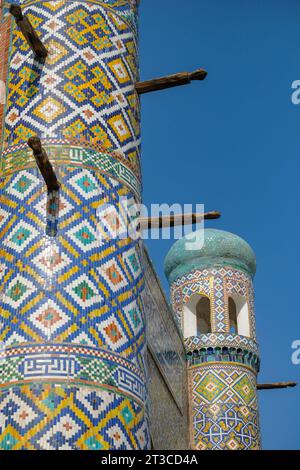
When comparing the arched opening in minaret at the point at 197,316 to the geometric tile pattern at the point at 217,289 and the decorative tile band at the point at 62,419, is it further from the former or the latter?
the decorative tile band at the point at 62,419

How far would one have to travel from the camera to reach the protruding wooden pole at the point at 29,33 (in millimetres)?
5066

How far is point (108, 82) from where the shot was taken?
5441mm

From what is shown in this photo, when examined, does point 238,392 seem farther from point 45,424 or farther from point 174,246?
point 45,424

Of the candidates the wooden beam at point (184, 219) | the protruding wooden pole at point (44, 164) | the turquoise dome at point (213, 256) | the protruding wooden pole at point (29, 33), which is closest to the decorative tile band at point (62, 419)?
the protruding wooden pole at point (44, 164)

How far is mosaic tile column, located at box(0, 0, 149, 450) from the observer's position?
439 centimetres

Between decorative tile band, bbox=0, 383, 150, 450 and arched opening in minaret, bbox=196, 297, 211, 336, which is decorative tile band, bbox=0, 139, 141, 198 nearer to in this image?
decorative tile band, bbox=0, 383, 150, 450

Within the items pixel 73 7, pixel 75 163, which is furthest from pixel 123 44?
pixel 75 163

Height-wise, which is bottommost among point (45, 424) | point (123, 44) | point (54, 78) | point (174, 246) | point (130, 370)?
point (45, 424)

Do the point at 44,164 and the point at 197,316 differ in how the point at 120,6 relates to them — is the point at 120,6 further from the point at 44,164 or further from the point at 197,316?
the point at 197,316

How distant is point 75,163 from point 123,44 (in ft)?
3.27

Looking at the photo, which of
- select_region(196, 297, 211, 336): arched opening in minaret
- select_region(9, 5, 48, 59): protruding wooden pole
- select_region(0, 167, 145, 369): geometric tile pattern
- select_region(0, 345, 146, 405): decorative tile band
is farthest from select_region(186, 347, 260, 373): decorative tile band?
select_region(0, 345, 146, 405): decorative tile band

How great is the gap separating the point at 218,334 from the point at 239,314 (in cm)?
59

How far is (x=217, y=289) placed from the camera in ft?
37.0

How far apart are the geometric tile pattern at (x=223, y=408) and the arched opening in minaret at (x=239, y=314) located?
588 millimetres
